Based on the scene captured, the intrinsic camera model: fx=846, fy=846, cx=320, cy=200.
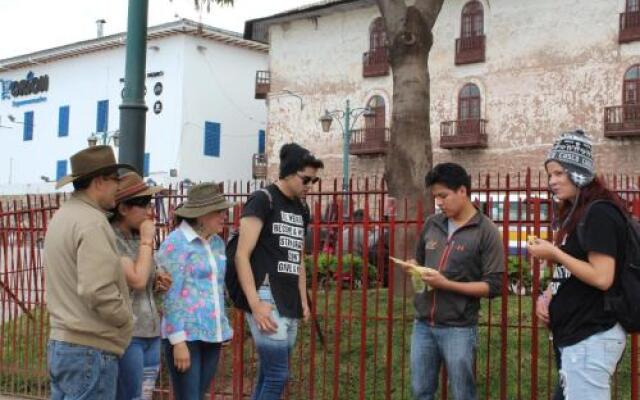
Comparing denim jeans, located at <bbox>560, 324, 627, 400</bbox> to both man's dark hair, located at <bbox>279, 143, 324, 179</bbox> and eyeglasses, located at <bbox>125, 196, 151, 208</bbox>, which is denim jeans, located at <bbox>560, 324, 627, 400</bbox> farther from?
eyeglasses, located at <bbox>125, 196, 151, 208</bbox>

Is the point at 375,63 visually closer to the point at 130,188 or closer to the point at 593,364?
the point at 130,188

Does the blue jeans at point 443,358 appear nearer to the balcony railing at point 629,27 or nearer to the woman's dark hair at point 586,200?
the woman's dark hair at point 586,200

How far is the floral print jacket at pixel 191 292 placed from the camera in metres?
4.71

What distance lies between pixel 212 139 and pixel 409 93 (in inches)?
1303

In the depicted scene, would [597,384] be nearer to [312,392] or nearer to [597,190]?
[597,190]

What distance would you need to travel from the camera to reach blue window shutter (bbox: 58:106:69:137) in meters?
45.8

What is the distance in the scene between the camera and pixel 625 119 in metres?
28.4

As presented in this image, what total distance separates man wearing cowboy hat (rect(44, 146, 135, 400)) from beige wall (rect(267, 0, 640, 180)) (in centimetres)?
2687

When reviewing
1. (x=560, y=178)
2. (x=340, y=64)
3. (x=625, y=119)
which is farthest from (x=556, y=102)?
(x=560, y=178)

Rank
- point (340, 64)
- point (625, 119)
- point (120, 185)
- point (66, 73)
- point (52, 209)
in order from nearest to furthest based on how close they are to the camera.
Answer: point (120, 185)
point (52, 209)
point (625, 119)
point (340, 64)
point (66, 73)

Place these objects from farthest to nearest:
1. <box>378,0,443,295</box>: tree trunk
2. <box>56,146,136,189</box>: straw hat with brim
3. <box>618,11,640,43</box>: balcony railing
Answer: <box>618,11,640,43</box>: balcony railing, <box>378,0,443,295</box>: tree trunk, <box>56,146,136,189</box>: straw hat with brim

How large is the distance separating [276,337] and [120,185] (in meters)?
1.27

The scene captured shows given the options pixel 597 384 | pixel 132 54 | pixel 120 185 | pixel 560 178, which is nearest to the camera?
pixel 597 384

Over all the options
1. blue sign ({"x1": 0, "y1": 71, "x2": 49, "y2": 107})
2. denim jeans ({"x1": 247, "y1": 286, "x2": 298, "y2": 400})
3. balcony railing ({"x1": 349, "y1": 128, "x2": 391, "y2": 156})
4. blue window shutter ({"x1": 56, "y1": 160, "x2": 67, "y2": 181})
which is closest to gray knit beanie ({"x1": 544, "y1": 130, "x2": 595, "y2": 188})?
denim jeans ({"x1": 247, "y1": 286, "x2": 298, "y2": 400})
